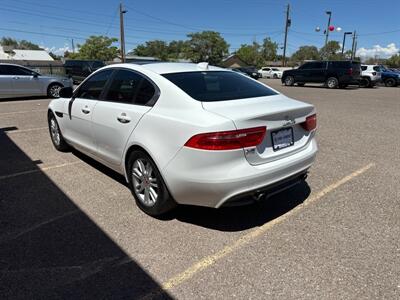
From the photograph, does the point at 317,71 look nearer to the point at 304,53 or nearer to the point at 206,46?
the point at 206,46

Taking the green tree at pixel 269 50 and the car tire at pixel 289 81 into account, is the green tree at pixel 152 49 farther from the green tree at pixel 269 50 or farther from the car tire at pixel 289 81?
the car tire at pixel 289 81

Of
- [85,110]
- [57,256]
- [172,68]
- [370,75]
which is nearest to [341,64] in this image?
[370,75]

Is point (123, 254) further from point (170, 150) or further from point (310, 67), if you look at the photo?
point (310, 67)

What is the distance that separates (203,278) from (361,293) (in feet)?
3.86

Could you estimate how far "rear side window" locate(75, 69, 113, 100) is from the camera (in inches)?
173

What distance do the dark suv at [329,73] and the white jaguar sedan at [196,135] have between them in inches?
818

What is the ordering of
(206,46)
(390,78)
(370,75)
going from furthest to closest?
(206,46) → (390,78) → (370,75)

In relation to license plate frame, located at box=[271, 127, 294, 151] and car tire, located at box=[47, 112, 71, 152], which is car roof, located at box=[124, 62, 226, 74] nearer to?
license plate frame, located at box=[271, 127, 294, 151]

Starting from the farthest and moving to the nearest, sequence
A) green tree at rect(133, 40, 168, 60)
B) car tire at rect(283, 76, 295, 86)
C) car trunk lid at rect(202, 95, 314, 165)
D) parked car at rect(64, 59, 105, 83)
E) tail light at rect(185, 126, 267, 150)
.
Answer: green tree at rect(133, 40, 168, 60), car tire at rect(283, 76, 295, 86), parked car at rect(64, 59, 105, 83), car trunk lid at rect(202, 95, 314, 165), tail light at rect(185, 126, 267, 150)

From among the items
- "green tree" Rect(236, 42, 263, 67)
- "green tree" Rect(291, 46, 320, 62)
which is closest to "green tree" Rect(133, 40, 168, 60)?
"green tree" Rect(236, 42, 263, 67)

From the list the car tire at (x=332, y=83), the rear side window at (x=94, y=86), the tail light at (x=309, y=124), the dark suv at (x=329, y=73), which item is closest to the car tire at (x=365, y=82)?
the dark suv at (x=329, y=73)

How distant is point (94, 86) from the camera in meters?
4.55

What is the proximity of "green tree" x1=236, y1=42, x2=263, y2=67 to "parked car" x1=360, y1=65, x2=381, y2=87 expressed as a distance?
229ft

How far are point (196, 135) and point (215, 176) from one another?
1.28 ft
